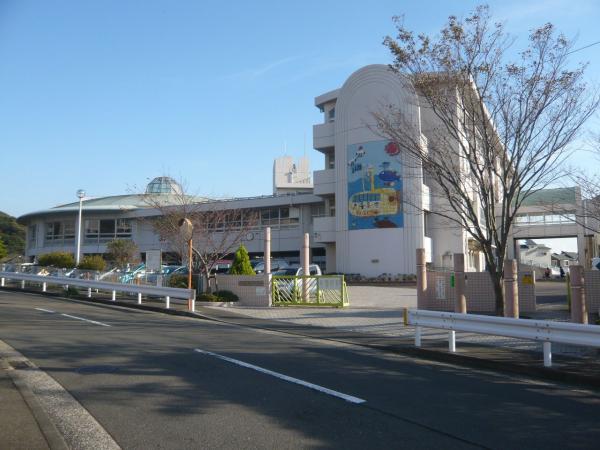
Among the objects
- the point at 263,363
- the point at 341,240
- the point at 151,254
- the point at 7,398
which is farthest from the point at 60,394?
the point at 341,240

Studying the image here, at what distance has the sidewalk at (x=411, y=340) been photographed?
29.1ft

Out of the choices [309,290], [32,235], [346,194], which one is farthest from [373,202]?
[32,235]

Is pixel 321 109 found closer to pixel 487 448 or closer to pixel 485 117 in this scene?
pixel 485 117

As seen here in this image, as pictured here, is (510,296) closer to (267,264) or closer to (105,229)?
(267,264)

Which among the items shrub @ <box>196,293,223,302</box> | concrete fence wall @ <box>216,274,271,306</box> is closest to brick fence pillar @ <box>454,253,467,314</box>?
concrete fence wall @ <box>216,274,271,306</box>

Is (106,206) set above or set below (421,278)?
above

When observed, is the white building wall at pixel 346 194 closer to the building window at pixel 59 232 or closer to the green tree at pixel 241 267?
the green tree at pixel 241 267

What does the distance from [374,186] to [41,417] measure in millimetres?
32950

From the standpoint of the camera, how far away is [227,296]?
21406mm

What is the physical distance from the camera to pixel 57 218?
186 feet

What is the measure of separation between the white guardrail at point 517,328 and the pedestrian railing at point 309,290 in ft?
31.2

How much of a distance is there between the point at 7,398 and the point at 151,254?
47.5 ft

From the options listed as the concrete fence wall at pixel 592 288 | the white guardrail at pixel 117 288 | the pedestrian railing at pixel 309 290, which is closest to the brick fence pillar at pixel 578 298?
the concrete fence wall at pixel 592 288

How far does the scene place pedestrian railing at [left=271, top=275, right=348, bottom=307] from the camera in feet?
68.7
